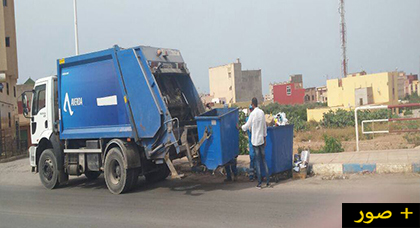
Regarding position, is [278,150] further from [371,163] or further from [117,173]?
[117,173]

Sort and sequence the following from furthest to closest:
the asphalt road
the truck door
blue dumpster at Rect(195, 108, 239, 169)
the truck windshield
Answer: the truck windshield < the truck door < blue dumpster at Rect(195, 108, 239, 169) < the asphalt road

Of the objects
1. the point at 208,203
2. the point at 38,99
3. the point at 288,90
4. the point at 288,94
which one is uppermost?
the point at 288,90

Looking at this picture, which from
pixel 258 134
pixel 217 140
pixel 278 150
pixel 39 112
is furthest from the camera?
pixel 39 112

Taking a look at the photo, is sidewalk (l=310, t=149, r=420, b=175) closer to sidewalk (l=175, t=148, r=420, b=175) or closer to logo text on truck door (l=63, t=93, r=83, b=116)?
sidewalk (l=175, t=148, r=420, b=175)

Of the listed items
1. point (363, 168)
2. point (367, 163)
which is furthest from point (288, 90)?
point (363, 168)

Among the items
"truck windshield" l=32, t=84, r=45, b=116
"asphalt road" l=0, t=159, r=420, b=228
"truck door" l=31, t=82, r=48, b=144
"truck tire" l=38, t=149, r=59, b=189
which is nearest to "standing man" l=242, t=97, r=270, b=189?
"asphalt road" l=0, t=159, r=420, b=228

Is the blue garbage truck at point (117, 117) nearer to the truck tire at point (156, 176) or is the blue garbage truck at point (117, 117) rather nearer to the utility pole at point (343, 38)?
the truck tire at point (156, 176)

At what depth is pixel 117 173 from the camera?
31.8 ft

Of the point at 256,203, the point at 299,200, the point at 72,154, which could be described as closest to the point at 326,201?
the point at 299,200

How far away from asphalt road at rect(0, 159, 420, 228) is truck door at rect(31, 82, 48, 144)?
1.76 metres

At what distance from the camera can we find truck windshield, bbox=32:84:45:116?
1151cm

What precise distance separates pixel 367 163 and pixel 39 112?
8.61m

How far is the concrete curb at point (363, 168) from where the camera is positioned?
9.21 meters

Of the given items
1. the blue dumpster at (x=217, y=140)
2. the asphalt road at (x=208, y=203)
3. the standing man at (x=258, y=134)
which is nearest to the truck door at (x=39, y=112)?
the asphalt road at (x=208, y=203)
